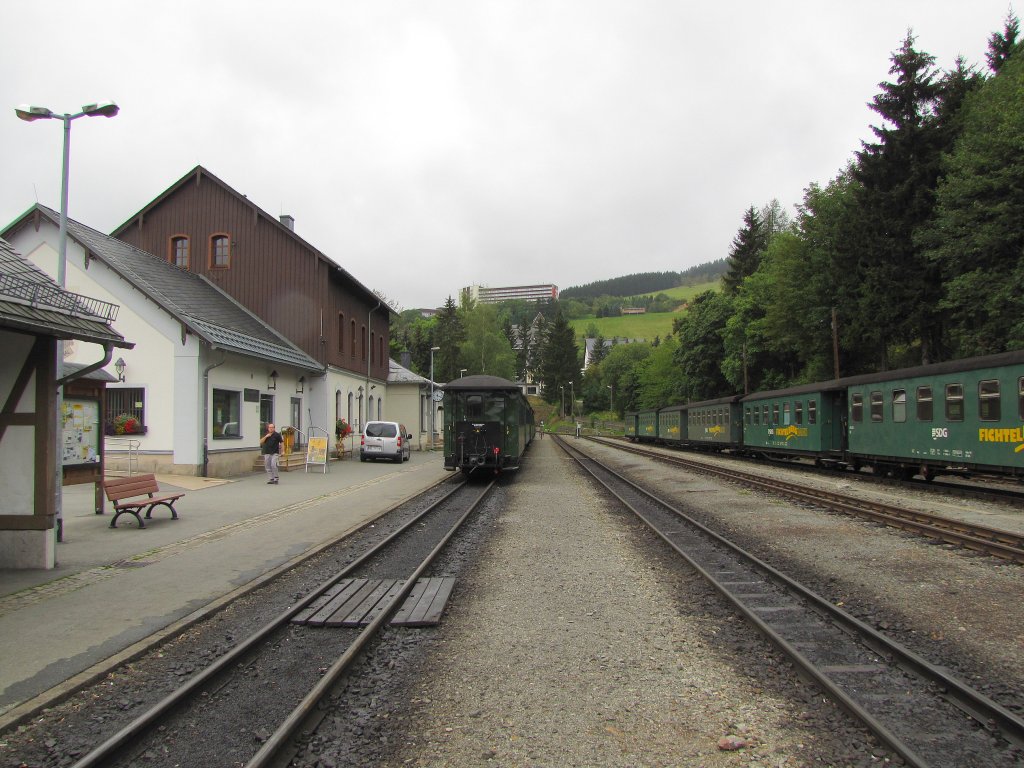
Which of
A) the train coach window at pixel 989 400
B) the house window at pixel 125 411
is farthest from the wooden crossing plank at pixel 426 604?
the house window at pixel 125 411

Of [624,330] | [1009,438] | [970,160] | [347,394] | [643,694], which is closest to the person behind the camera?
[643,694]

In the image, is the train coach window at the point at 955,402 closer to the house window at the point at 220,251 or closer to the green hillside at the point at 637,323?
the house window at the point at 220,251

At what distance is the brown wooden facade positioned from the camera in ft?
87.5

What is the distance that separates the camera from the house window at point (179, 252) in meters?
27.3

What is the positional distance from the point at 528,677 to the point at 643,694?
2.56 ft

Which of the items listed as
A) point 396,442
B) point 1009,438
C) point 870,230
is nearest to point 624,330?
A: point 870,230

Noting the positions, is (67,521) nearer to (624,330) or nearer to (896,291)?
(896,291)

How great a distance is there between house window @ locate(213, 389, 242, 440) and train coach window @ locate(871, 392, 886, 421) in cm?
1788

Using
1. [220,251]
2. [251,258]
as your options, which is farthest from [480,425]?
[220,251]

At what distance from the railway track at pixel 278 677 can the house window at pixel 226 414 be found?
12743 mm

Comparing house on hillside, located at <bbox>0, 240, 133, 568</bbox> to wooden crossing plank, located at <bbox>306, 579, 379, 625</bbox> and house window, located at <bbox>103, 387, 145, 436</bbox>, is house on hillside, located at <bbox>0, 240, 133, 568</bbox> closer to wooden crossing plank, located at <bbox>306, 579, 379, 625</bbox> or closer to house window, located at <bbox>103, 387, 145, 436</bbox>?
wooden crossing plank, located at <bbox>306, 579, 379, 625</bbox>

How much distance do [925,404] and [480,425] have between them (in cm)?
1090

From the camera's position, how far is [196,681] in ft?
14.1

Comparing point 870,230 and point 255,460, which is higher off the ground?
point 870,230
